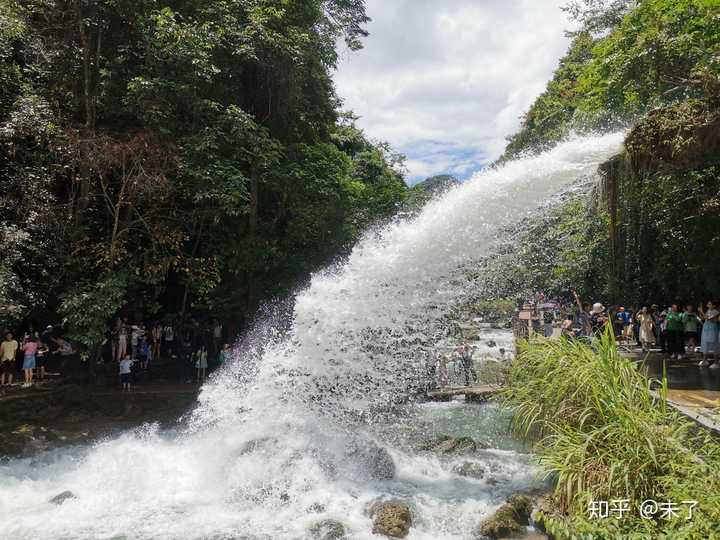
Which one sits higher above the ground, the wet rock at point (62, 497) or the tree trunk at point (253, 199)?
the tree trunk at point (253, 199)

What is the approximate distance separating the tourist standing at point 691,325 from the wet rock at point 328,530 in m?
10.5

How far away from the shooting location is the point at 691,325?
1320 centimetres

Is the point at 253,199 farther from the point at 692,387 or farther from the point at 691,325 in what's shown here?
the point at 691,325

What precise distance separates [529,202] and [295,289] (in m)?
8.24

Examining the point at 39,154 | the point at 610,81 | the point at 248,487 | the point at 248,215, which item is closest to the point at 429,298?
the point at 248,487

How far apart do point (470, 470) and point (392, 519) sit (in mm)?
2626

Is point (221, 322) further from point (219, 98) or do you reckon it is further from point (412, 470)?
point (412, 470)

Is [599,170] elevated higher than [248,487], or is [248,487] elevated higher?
[599,170]

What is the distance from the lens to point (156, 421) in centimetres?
1257

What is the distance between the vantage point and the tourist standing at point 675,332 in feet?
42.0

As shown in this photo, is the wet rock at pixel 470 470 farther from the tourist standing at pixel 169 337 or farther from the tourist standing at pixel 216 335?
the tourist standing at pixel 169 337

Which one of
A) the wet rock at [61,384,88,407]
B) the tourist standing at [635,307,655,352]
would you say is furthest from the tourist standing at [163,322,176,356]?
the tourist standing at [635,307,655,352]

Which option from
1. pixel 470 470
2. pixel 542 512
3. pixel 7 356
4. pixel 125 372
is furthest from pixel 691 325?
pixel 7 356

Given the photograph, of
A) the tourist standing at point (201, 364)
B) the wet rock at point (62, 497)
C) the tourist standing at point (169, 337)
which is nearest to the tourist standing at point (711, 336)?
the wet rock at point (62, 497)
